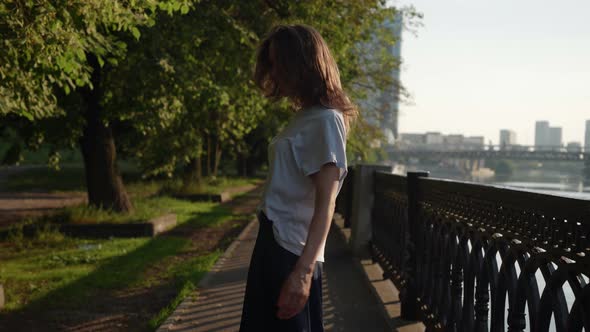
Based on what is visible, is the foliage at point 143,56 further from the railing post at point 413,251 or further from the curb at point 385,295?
the railing post at point 413,251

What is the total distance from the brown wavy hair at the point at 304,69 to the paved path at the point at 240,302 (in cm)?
331

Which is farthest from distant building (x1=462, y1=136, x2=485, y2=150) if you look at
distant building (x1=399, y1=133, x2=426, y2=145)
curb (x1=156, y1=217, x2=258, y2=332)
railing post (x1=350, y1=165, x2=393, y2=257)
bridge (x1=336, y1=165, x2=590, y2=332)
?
distant building (x1=399, y1=133, x2=426, y2=145)

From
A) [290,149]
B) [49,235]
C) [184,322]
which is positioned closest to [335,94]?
[290,149]

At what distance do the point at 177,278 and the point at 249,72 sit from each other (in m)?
6.60

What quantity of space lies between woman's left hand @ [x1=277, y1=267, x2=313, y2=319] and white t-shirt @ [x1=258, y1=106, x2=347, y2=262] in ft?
0.50

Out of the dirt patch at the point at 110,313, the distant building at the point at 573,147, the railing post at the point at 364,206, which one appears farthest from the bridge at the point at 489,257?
the dirt patch at the point at 110,313

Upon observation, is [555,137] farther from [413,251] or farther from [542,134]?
[413,251]

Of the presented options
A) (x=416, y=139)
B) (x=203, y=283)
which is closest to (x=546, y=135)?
(x=203, y=283)

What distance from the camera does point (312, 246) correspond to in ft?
7.86

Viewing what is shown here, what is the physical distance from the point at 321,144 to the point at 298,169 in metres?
0.15

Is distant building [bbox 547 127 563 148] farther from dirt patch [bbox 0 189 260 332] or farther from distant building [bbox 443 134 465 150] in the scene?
dirt patch [bbox 0 189 260 332]

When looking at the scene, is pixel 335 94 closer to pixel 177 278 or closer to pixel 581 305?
pixel 581 305

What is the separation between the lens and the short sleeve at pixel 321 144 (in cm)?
240

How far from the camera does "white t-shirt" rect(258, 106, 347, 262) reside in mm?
2428
